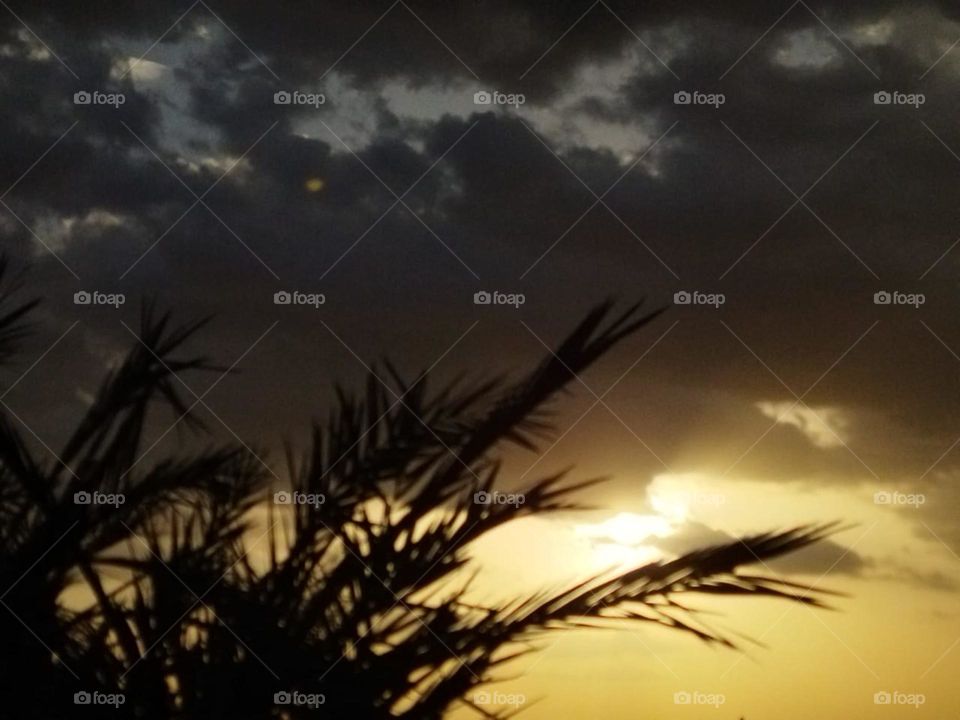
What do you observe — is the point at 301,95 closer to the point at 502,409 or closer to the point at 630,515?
the point at 502,409

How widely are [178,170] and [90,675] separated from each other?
4.48ft

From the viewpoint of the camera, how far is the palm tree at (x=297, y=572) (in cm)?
265

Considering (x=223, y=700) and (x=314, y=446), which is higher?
(x=314, y=446)

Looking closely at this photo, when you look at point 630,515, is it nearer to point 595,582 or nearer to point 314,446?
point 595,582

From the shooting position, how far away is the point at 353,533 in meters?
2.67

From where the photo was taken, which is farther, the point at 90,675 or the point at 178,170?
the point at 178,170

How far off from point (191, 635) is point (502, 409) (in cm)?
99

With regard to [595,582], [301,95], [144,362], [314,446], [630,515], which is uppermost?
[301,95]

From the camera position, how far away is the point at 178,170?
292cm

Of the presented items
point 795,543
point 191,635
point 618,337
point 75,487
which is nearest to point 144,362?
point 75,487

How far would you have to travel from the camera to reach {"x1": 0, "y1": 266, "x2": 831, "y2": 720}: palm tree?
2652 mm

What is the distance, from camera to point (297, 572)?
265 cm

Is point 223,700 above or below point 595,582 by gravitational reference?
below

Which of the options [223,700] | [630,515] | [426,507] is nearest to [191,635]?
[223,700]
